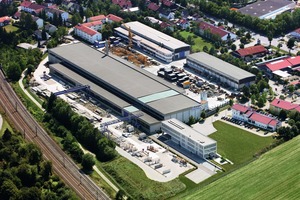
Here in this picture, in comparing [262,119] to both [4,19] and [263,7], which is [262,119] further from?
[4,19]

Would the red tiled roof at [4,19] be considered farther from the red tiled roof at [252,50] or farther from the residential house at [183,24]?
the red tiled roof at [252,50]

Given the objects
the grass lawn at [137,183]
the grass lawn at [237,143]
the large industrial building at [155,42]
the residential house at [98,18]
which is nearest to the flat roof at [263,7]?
the large industrial building at [155,42]

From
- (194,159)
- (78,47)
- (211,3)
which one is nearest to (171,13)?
(211,3)

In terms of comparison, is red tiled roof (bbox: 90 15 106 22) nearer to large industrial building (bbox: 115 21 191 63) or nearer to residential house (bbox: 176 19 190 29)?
large industrial building (bbox: 115 21 191 63)

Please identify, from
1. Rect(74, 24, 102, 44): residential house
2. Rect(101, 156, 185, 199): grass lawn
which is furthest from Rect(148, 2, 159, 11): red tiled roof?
Rect(101, 156, 185, 199): grass lawn

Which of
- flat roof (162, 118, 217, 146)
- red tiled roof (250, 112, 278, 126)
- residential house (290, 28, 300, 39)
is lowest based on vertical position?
residential house (290, 28, 300, 39)
